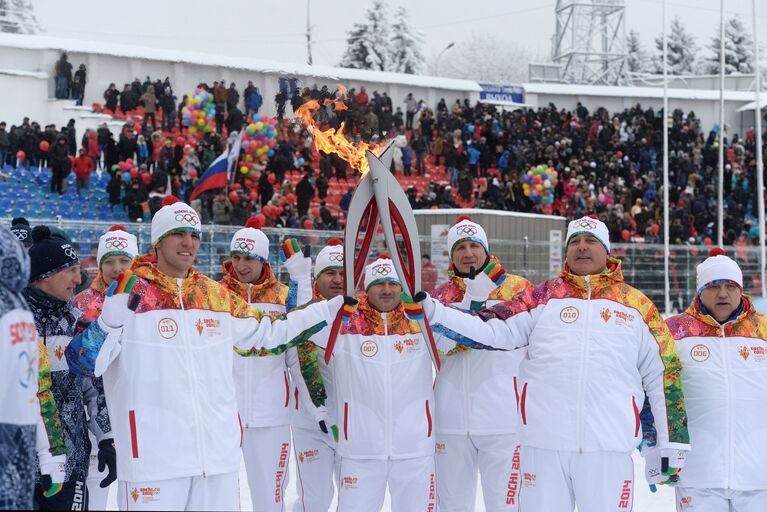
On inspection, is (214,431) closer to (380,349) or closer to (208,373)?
(208,373)

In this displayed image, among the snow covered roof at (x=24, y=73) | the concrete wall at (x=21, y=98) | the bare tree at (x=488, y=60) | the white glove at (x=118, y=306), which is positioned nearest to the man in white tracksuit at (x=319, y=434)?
the white glove at (x=118, y=306)

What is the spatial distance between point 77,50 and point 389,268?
1857 centimetres

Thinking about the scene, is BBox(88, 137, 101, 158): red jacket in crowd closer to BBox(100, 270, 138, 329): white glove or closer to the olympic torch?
the olympic torch

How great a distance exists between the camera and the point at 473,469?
500cm

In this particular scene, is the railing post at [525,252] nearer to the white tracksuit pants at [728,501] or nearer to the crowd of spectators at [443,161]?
the crowd of spectators at [443,161]

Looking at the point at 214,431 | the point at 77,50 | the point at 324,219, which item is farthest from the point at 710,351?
the point at 77,50

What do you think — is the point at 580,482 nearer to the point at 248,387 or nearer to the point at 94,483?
the point at 248,387

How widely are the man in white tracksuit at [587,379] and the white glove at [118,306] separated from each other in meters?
1.36

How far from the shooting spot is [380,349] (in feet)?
15.1

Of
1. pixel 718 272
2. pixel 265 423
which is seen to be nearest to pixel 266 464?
pixel 265 423

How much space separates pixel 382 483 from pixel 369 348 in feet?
2.07

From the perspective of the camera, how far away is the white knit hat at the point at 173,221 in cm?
391

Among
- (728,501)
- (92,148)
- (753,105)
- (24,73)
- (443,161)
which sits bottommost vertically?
(728,501)

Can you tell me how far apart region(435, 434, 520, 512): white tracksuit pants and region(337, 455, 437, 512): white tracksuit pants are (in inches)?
15.6
